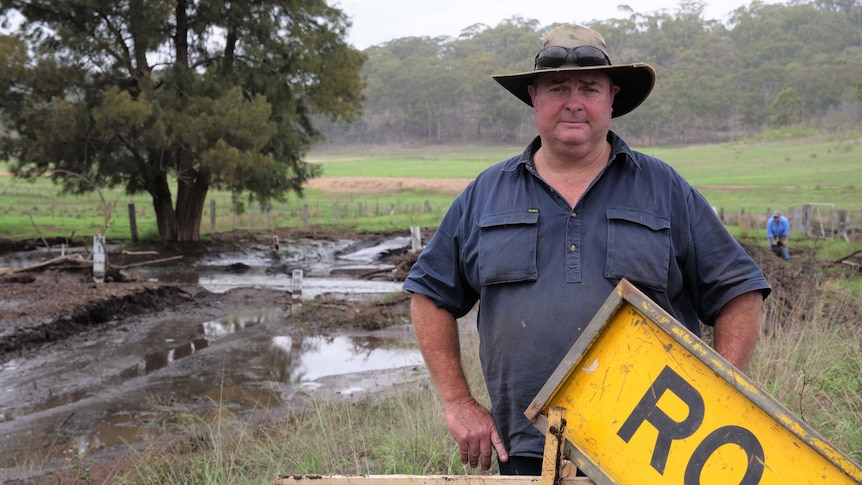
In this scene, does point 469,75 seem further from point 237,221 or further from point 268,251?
point 268,251

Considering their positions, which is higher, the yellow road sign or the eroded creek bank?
the yellow road sign

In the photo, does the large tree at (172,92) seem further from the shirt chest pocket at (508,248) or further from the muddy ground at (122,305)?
the shirt chest pocket at (508,248)

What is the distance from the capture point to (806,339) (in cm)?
735

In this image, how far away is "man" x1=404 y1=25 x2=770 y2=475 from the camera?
288cm

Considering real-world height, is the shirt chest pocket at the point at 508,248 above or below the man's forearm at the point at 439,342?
above

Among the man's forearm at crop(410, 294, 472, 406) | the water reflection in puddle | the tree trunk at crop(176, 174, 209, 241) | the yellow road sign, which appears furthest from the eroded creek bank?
the tree trunk at crop(176, 174, 209, 241)

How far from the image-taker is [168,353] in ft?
38.7

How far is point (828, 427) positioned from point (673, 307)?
9.19 feet

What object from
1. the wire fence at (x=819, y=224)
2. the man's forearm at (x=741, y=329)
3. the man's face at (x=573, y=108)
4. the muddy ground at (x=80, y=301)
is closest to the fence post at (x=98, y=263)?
the muddy ground at (x=80, y=301)

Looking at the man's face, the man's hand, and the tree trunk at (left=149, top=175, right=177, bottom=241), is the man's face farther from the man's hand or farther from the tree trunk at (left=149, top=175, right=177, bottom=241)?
the tree trunk at (left=149, top=175, right=177, bottom=241)

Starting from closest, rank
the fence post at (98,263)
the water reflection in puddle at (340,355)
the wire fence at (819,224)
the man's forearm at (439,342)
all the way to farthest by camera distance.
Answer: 1. the man's forearm at (439,342)
2. the water reflection in puddle at (340,355)
3. the fence post at (98,263)
4. the wire fence at (819,224)

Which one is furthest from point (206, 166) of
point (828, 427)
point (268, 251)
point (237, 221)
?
point (828, 427)

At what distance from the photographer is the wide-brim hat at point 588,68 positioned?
9.87 ft

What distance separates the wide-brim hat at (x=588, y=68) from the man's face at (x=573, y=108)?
0.14 feet
